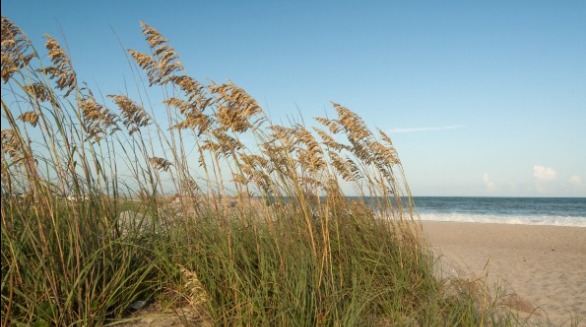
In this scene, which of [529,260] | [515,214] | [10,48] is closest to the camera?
[10,48]

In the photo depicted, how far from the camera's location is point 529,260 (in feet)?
43.7

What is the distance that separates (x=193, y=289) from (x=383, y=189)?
2.57m

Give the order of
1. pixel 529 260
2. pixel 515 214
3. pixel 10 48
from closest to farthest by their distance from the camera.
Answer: pixel 10 48 → pixel 529 260 → pixel 515 214

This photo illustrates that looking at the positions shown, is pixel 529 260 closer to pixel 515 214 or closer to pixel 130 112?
pixel 130 112

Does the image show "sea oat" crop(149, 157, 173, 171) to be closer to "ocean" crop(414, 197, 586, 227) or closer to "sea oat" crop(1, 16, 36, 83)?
"sea oat" crop(1, 16, 36, 83)

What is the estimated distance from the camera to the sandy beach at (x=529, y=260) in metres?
7.82

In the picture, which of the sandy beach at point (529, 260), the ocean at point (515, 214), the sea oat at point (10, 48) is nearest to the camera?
the sea oat at point (10, 48)

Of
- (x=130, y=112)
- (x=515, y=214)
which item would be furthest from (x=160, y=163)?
(x=515, y=214)

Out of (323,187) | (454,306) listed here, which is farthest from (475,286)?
(323,187)

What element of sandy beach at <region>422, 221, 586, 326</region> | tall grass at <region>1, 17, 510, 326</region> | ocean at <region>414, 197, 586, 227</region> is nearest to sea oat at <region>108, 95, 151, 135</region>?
tall grass at <region>1, 17, 510, 326</region>

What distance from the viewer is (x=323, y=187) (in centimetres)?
436

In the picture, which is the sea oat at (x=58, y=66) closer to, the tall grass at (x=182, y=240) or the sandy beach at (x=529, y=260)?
the tall grass at (x=182, y=240)

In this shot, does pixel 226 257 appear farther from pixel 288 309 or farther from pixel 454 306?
pixel 454 306

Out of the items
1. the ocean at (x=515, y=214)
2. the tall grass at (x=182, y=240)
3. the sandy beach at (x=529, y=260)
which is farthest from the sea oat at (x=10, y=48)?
the ocean at (x=515, y=214)
